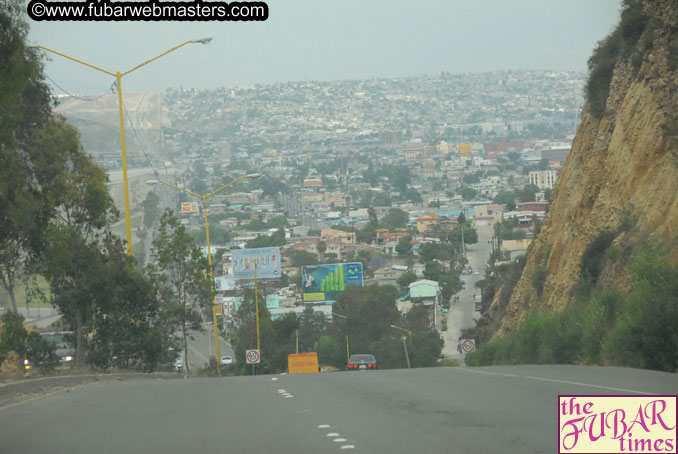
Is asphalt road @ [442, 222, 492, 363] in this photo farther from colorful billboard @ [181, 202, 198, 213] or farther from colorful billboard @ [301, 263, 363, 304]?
colorful billboard @ [181, 202, 198, 213]

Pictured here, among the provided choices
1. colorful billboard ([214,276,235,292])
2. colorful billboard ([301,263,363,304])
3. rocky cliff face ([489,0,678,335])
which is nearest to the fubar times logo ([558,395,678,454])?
rocky cliff face ([489,0,678,335])

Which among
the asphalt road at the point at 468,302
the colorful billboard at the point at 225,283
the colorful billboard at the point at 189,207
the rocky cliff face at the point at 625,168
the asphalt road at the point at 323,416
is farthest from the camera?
the colorful billboard at the point at 189,207

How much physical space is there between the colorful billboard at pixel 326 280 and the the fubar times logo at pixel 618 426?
9956cm

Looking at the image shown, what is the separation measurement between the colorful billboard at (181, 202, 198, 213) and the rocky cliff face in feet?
381

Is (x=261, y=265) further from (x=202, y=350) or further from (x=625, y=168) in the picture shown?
(x=625, y=168)

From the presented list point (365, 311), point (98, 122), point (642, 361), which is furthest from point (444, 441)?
point (98, 122)

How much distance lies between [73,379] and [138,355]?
793 cm

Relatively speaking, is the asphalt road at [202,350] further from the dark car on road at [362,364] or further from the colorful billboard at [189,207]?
the colorful billboard at [189,207]

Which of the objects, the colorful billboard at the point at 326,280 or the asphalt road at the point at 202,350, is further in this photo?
the colorful billboard at the point at 326,280

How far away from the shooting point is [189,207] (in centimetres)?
15362

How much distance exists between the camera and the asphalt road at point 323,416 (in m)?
9.06

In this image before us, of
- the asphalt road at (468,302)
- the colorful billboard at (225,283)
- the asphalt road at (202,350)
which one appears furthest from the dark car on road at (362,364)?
the colorful billboard at (225,283)

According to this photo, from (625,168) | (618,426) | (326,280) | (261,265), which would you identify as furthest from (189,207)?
(618,426)

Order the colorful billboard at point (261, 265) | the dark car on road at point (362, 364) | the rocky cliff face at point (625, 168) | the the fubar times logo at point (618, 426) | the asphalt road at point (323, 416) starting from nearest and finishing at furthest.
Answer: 1. the the fubar times logo at point (618, 426)
2. the asphalt road at point (323, 416)
3. the rocky cliff face at point (625, 168)
4. the dark car on road at point (362, 364)
5. the colorful billboard at point (261, 265)
